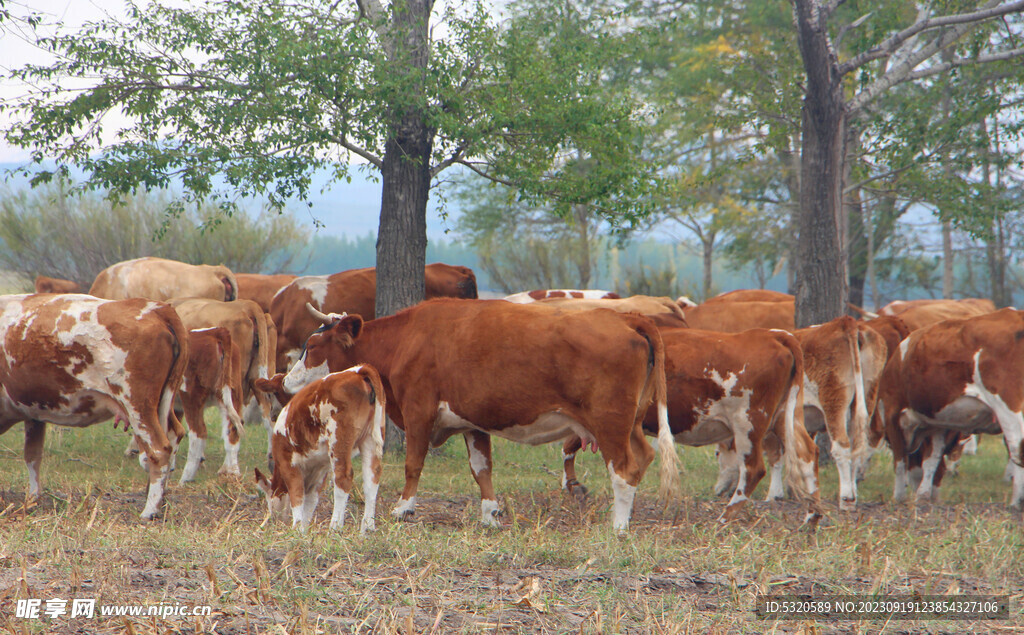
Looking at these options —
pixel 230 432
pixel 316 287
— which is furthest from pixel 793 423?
pixel 316 287

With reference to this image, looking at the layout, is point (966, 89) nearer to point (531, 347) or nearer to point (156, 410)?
point (531, 347)

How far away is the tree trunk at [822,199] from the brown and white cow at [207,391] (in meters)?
7.12

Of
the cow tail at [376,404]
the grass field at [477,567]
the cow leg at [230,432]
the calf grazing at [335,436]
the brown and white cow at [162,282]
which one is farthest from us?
the brown and white cow at [162,282]

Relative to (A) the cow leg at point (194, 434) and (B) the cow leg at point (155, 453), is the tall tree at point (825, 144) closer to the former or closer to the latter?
(A) the cow leg at point (194, 434)

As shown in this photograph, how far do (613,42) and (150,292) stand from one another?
823cm

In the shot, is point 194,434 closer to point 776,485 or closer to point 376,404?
point 376,404

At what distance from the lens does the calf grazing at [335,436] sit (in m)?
6.18

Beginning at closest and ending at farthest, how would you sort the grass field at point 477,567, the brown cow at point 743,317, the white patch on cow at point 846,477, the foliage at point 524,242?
the grass field at point 477,567, the white patch on cow at point 846,477, the brown cow at point 743,317, the foliage at point 524,242

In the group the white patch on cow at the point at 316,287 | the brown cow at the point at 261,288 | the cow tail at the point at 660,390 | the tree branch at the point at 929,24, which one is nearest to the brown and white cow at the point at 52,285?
the brown cow at the point at 261,288

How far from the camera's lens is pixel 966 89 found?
14953 mm

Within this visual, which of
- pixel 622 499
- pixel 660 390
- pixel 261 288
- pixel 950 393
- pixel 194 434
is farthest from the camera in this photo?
pixel 261 288

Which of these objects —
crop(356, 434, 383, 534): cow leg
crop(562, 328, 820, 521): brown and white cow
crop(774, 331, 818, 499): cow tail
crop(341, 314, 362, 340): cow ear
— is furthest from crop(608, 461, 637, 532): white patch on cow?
crop(341, 314, 362, 340): cow ear

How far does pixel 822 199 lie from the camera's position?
11.2 m

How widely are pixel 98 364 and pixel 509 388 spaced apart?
11.2ft
